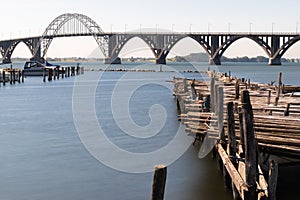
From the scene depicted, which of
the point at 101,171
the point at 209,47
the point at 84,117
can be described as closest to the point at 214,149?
the point at 101,171

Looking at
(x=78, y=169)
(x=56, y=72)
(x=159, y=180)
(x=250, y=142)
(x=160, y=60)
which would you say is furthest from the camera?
(x=160, y=60)

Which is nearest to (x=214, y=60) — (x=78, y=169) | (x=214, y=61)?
(x=214, y=61)

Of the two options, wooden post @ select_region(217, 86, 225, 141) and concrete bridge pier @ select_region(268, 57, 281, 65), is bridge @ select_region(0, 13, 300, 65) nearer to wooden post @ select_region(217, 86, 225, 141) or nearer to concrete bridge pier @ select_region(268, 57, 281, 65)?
concrete bridge pier @ select_region(268, 57, 281, 65)

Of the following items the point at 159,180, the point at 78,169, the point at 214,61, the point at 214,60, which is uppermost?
the point at 159,180

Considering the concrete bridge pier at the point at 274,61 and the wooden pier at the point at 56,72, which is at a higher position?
the concrete bridge pier at the point at 274,61

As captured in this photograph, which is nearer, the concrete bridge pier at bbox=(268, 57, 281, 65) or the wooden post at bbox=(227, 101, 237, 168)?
the wooden post at bbox=(227, 101, 237, 168)

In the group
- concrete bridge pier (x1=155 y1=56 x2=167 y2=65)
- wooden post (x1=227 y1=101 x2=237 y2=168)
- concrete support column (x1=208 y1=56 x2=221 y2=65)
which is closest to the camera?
wooden post (x1=227 y1=101 x2=237 y2=168)

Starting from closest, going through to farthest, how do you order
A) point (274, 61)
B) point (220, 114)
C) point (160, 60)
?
point (220, 114)
point (274, 61)
point (160, 60)

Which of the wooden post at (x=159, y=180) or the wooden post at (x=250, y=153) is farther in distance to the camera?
the wooden post at (x=250, y=153)

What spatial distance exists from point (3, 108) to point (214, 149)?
812 inches

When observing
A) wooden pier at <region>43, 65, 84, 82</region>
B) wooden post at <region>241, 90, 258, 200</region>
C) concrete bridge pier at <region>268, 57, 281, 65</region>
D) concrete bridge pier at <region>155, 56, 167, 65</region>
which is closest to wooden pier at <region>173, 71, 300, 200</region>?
wooden post at <region>241, 90, 258, 200</region>

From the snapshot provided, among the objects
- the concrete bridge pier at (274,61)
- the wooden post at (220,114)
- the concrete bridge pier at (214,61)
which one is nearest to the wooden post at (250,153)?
the wooden post at (220,114)

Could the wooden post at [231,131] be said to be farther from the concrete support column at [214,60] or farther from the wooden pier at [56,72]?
the concrete support column at [214,60]

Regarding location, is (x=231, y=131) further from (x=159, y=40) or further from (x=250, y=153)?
(x=159, y=40)
